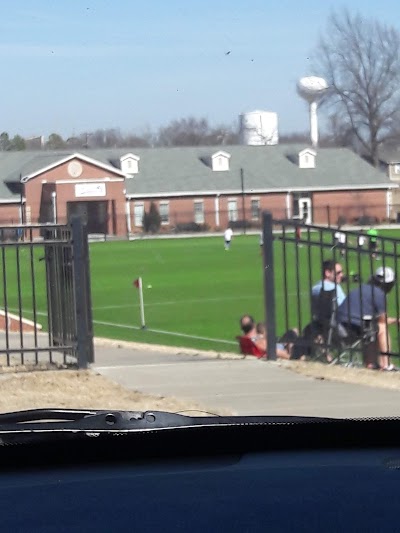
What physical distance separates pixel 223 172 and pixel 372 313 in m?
46.5

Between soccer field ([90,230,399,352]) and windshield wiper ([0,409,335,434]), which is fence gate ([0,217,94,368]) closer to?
soccer field ([90,230,399,352])

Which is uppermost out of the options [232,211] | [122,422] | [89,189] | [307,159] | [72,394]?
[307,159]

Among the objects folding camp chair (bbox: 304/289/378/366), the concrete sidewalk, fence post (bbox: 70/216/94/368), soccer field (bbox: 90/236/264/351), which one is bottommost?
soccer field (bbox: 90/236/264/351)

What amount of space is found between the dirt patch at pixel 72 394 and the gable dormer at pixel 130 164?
4525 cm

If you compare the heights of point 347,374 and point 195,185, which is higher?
point 195,185

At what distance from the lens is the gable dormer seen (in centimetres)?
5503

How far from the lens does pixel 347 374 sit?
33.1 ft

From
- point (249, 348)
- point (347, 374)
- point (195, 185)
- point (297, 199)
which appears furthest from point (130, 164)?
point (347, 374)

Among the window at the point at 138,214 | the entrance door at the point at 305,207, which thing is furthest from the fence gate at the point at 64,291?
the window at the point at 138,214

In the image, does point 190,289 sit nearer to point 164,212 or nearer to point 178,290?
point 178,290

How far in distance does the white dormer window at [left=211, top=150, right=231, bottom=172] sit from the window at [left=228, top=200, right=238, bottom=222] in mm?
1938

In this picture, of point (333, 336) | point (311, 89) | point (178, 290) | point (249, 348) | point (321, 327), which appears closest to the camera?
point (333, 336)

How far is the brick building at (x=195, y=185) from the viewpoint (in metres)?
51.4

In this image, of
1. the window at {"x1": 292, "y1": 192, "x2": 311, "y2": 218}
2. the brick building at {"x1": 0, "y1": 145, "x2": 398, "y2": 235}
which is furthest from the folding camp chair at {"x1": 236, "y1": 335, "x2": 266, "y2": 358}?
the window at {"x1": 292, "y1": 192, "x2": 311, "y2": 218}
